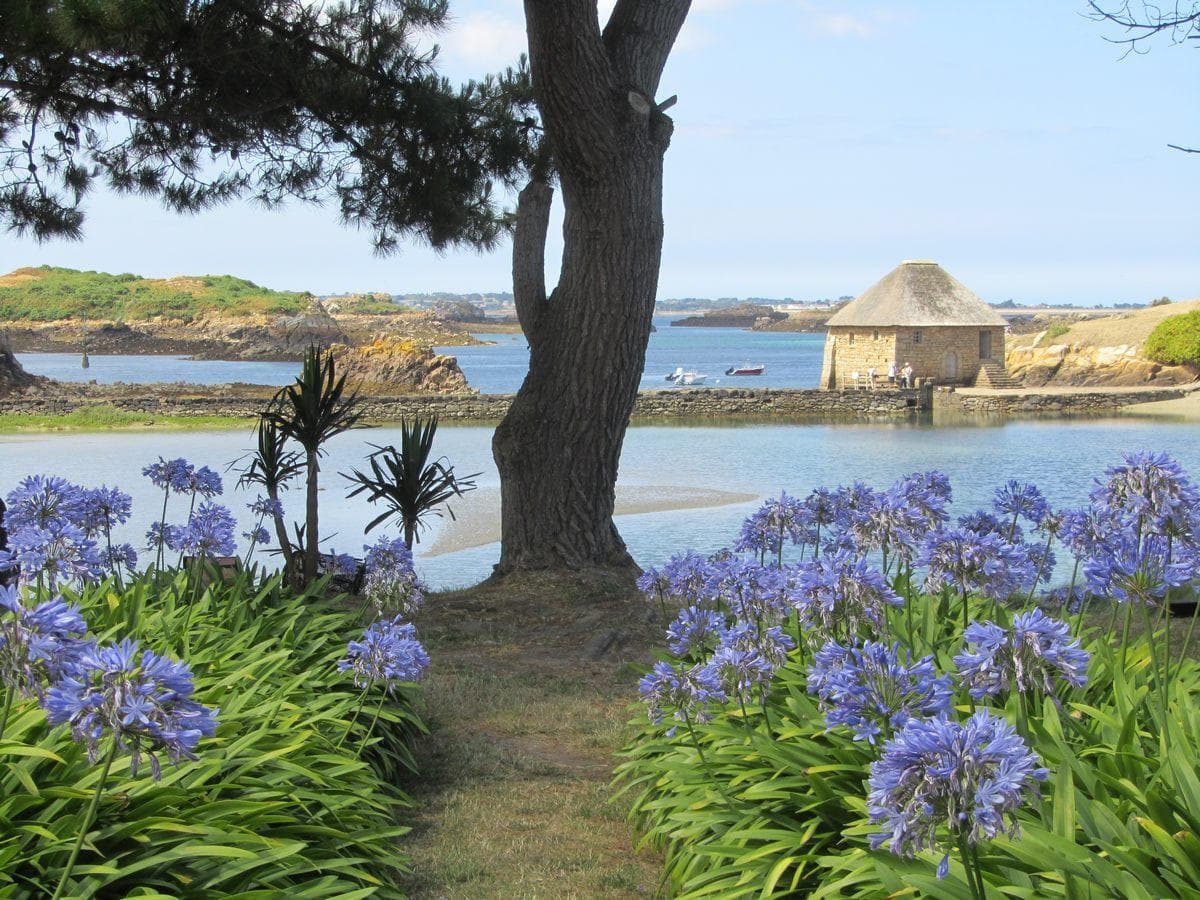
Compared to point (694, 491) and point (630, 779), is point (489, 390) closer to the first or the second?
point (694, 491)

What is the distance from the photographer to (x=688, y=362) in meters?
89.1

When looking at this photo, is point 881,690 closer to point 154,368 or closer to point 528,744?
point 528,744

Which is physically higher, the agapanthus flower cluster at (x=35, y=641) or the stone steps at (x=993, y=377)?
the agapanthus flower cluster at (x=35, y=641)

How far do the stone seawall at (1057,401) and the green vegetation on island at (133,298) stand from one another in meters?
59.6

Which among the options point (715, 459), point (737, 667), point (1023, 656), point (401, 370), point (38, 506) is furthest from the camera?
point (401, 370)

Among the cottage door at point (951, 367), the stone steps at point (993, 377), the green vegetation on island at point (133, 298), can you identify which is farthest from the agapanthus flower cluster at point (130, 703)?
the green vegetation on island at point (133, 298)

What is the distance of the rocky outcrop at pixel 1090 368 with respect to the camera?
40.5 meters

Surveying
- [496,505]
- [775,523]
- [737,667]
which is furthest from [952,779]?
[496,505]

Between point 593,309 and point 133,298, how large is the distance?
310 ft

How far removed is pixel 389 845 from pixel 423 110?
660 centimetres

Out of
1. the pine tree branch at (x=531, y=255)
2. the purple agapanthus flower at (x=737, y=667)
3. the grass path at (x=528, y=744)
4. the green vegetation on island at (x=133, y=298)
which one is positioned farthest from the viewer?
the green vegetation on island at (x=133, y=298)

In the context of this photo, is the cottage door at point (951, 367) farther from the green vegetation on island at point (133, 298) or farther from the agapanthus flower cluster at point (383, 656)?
the green vegetation on island at point (133, 298)

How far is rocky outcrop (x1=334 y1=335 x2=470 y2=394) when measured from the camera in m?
38.9

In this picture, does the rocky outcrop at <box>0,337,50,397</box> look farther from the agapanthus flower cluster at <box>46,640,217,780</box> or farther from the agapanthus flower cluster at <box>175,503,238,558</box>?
Result: the agapanthus flower cluster at <box>46,640,217,780</box>
